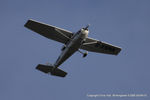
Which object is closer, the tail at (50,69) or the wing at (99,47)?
the wing at (99,47)

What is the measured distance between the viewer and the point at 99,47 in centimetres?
4256

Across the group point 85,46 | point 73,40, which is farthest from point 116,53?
point 73,40

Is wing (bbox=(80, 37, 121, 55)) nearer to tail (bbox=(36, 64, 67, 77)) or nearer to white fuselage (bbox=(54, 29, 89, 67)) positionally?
white fuselage (bbox=(54, 29, 89, 67))

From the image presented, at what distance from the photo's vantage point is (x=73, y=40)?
1517 inches

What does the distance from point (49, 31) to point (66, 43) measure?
2.07 meters

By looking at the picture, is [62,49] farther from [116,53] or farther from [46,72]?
[116,53]

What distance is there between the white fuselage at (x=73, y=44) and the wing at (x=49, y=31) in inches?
35.7

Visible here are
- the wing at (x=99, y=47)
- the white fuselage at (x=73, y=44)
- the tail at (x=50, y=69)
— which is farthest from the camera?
the tail at (x=50, y=69)

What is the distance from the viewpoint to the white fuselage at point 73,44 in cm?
3781

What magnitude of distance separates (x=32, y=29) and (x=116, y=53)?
970 cm

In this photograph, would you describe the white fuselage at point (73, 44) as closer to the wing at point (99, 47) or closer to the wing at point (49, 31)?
the wing at point (49, 31)

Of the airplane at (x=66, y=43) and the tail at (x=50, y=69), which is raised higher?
the airplane at (x=66, y=43)

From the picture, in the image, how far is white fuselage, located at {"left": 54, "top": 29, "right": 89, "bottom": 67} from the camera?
37.8 metres

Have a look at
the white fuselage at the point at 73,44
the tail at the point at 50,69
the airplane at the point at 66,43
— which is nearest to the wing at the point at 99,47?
the airplane at the point at 66,43
